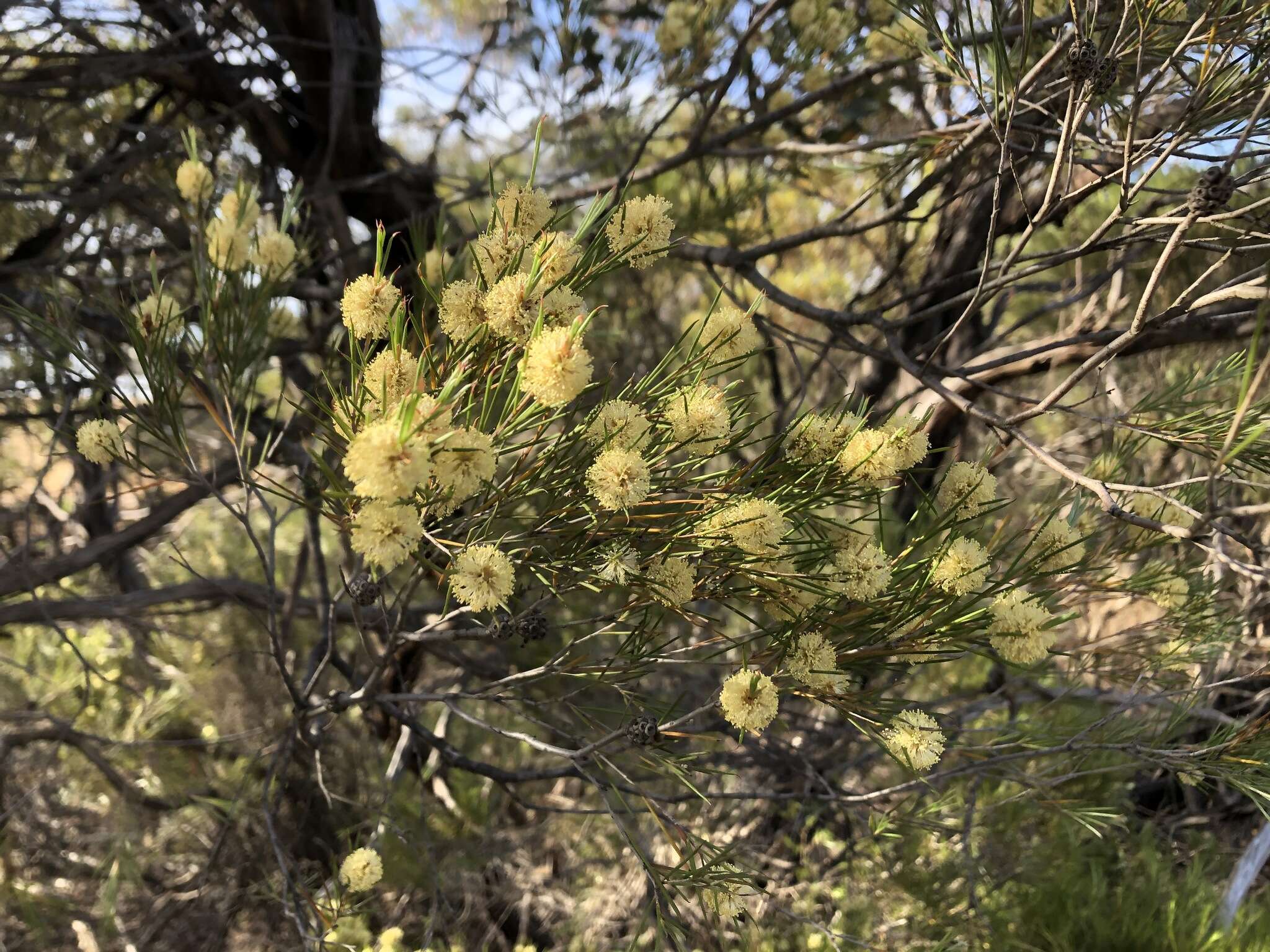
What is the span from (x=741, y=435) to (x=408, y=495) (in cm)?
30

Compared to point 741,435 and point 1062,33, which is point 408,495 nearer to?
point 741,435

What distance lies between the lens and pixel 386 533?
1.67ft

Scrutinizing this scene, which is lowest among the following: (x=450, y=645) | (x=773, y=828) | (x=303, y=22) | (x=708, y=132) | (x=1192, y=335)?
(x=773, y=828)

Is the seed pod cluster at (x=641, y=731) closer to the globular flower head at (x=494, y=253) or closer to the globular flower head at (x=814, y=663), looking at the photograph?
the globular flower head at (x=814, y=663)

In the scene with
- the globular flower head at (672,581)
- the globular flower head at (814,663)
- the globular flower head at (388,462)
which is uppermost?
the globular flower head at (388,462)

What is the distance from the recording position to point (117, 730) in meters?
2.22

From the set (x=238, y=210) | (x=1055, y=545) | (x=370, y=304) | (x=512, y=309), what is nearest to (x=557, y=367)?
(x=512, y=309)

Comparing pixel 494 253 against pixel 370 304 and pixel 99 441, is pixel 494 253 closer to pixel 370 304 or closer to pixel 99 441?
pixel 370 304

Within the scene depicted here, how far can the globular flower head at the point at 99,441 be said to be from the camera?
761mm

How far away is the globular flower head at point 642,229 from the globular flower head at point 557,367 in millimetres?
166

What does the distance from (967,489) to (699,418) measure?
284 mm

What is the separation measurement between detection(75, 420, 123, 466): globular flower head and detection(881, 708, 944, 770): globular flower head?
0.79 metres

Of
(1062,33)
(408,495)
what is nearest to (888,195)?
(1062,33)

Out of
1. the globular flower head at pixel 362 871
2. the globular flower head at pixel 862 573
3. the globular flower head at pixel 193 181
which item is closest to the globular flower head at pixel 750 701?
the globular flower head at pixel 862 573
